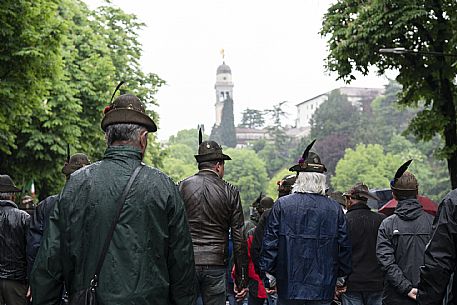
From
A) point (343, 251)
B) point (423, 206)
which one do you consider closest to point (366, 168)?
point (423, 206)

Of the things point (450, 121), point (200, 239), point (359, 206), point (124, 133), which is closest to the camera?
point (124, 133)

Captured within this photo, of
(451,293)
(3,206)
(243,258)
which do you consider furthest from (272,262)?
(3,206)

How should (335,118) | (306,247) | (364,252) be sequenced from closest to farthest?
(306,247) → (364,252) → (335,118)

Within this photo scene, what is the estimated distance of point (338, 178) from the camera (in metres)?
107

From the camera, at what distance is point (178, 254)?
4711 millimetres

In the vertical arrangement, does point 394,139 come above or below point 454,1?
below

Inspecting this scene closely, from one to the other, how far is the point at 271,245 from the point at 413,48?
55.6 feet

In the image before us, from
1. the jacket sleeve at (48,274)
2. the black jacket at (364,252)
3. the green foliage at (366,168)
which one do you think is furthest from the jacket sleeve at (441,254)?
the green foliage at (366,168)

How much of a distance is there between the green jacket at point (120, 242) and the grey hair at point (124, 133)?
157 mm

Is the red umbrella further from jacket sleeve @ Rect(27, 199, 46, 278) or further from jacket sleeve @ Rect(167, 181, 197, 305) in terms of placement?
jacket sleeve @ Rect(167, 181, 197, 305)

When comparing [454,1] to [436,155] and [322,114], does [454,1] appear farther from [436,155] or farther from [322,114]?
[322,114]

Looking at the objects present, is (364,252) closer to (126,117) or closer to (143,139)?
(143,139)

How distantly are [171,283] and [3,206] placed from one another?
519 cm

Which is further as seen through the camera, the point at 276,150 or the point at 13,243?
the point at 276,150
